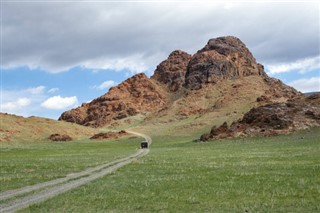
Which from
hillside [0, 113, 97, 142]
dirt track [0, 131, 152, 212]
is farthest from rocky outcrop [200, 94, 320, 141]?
dirt track [0, 131, 152, 212]

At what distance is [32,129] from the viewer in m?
150

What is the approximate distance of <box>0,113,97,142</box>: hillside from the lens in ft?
451

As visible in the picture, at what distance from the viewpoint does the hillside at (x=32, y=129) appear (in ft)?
451

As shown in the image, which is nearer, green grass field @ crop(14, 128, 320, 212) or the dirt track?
green grass field @ crop(14, 128, 320, 212)

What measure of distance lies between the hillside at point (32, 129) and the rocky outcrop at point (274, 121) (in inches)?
2317

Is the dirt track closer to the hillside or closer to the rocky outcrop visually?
the rocky outcrop

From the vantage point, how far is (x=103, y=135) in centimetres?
14750

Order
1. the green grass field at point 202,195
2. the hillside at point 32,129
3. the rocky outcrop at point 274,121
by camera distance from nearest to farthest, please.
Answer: the green grass field at point 202,195
the rocky outcrop at point 274,121
the hillside at point 32,129

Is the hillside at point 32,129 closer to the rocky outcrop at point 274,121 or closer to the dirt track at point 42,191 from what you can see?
the rocky outcrop at point 274,121

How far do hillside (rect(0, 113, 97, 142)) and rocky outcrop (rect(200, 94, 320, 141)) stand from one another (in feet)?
193

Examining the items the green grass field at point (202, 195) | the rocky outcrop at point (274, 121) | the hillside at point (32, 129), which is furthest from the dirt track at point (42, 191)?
the hillside at point (32, 129)

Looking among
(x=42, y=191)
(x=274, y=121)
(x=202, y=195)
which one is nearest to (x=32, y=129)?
(x=274, y=121)

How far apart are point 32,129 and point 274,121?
7998 cm

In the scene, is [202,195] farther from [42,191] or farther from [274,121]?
[274,121]
